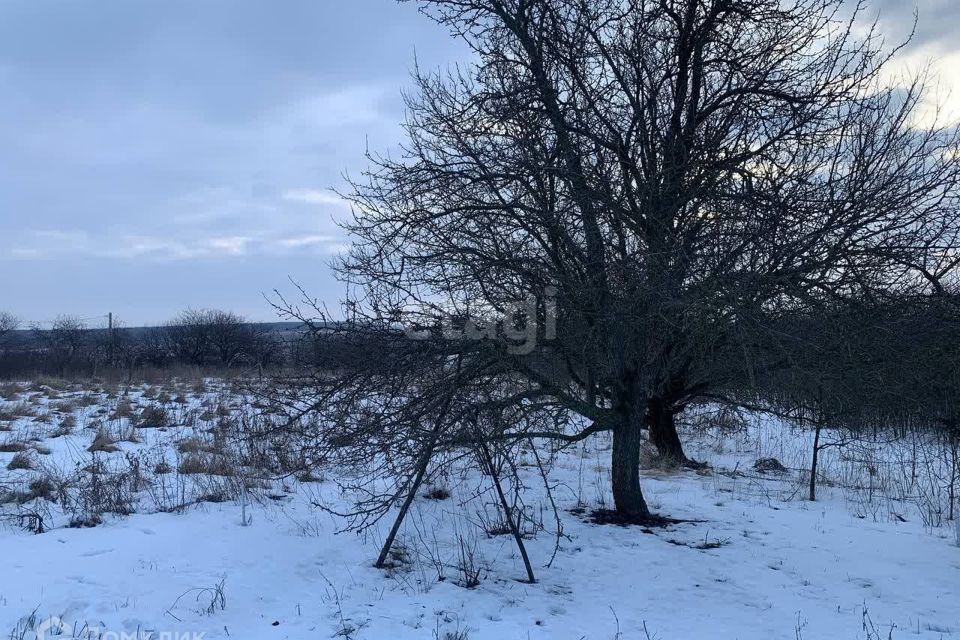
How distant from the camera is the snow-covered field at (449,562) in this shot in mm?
3664

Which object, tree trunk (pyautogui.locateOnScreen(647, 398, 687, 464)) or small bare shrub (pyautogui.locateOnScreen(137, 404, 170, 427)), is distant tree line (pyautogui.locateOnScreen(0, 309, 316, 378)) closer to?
small bare shrub (pyautogui.locateOnScreen(137, 404, 170, 427))

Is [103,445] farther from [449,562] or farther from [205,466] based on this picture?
[449,562]

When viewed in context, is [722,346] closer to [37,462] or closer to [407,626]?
[407,626]

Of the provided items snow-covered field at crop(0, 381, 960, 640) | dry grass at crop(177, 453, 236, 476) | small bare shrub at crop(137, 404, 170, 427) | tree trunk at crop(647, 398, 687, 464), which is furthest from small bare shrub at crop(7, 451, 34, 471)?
tree trunk at crop(647, 398, 687, 464)

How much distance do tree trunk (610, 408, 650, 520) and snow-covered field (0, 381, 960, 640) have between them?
36 centimetres

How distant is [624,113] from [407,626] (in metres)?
4.30

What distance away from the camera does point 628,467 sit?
5793mm

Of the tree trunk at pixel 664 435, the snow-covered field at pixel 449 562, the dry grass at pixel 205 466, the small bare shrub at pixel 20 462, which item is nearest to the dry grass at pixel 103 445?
the snow-covered field at pixel 449 562

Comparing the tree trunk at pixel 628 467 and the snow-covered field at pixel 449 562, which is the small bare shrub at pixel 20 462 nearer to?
the snow-covered field at pixel 449 562

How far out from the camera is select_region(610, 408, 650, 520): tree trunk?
5660mm

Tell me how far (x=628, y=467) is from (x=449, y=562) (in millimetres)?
1959

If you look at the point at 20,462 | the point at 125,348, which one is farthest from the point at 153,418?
the point at 125,348

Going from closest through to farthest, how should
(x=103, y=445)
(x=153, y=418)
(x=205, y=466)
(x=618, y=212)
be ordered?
(x=618, y=212), (x=205, y=466), (x=103, y=445), (x=153, y=418)

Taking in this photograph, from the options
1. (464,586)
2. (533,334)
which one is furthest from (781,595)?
(533,334)
